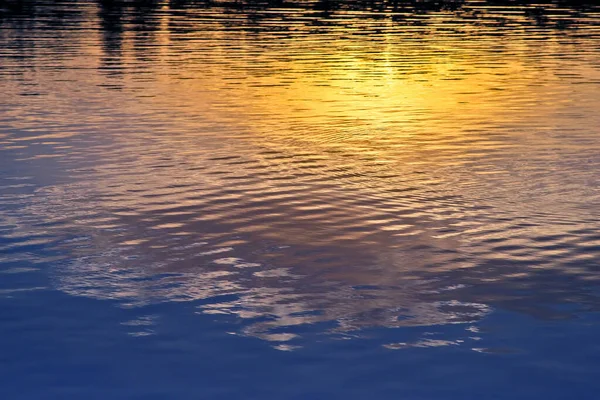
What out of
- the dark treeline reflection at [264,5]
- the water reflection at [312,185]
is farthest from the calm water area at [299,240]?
the dark treeline reflection at [264,5]

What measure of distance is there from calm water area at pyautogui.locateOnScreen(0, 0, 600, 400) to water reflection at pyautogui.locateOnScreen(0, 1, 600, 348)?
7 centimetres

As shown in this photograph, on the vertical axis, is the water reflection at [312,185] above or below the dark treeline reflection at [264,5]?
below

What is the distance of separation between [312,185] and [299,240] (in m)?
4.49

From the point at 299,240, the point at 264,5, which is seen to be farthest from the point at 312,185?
the point at 264,5

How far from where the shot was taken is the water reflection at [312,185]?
14.9 metres

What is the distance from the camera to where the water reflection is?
1490 cm

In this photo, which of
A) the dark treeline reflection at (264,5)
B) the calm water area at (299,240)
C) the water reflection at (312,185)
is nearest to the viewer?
the calm water area at (299,240)

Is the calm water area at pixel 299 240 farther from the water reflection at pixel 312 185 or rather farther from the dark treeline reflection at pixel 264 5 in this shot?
the dark treeline reflection at pixel 264 5

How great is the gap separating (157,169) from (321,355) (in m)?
11.9

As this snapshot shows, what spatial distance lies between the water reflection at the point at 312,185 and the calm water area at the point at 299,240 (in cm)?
7

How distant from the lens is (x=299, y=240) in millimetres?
17438

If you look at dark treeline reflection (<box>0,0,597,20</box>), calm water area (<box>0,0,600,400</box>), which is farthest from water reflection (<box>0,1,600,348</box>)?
dark treeline reflection (<box>0,0,597,20</box>)

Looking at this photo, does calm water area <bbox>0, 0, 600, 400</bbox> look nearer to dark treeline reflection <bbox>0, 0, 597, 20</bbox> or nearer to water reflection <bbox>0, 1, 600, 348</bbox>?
water reflection <bbox>0, 1, 600, 348</bbox>

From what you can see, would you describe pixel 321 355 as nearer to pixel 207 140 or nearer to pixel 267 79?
pixel 207 140
